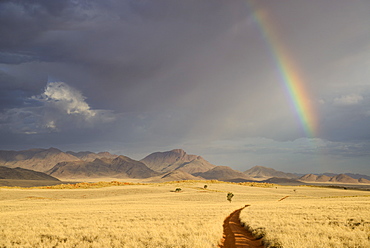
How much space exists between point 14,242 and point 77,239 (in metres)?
3.86

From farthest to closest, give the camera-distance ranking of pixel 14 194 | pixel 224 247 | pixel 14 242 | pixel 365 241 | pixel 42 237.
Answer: pixel 14 194
pixel 42 237
pixel 14 242
pixel 224 247
pixel 365 241

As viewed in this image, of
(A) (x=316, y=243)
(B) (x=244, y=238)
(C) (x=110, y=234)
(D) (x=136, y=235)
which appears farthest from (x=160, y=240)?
(A) (x=316, y=243)

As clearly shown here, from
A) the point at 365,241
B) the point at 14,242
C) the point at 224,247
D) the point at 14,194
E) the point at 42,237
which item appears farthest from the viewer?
the point at 14,194

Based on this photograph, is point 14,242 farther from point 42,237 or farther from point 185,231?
point 185,231

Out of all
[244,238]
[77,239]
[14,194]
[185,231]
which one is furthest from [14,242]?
[14,194]

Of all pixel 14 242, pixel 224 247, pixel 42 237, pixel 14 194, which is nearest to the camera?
pixel 224 247

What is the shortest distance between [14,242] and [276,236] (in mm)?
16020

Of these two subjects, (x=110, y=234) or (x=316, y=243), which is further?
(x=110, y=234)

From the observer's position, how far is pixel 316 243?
15.0 meters

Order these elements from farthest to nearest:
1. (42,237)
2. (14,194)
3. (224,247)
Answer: (14,194), (42,237), (224,247)

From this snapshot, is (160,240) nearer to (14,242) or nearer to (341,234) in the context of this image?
(14,242)

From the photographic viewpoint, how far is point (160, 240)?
55.1 ft

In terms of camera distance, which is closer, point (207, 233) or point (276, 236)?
point (276, 236)

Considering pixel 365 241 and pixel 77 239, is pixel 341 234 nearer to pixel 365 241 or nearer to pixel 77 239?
pixel 365 241
